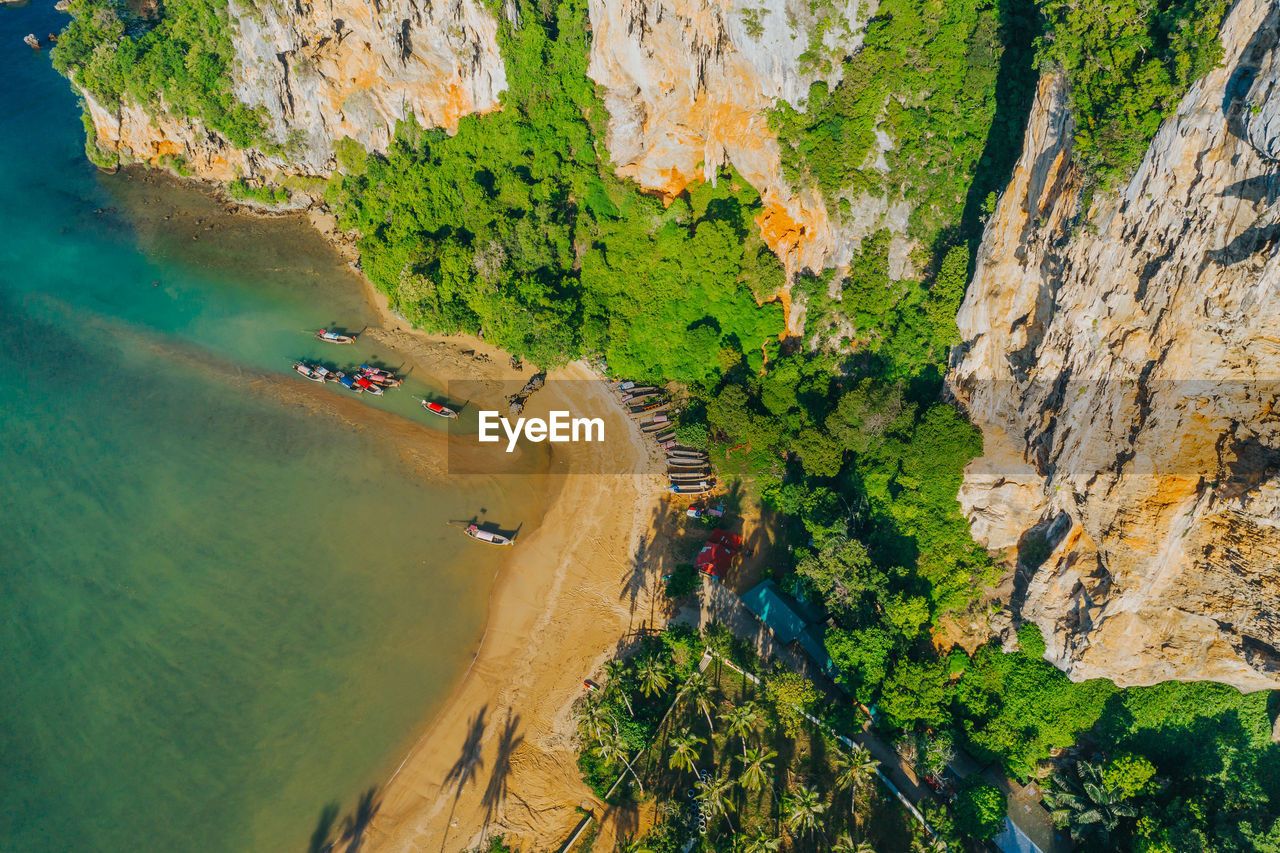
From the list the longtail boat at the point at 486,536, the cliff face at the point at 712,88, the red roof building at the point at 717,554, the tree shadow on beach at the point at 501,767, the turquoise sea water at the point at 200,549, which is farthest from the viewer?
the longtail boat at the point at 486,536

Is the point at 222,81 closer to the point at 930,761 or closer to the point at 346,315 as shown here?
the point at 346,315

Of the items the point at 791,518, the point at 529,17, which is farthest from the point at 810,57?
the point at 791,518

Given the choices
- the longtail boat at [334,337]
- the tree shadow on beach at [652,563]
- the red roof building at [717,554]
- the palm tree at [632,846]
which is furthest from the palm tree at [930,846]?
the longtail boat at [334,337]

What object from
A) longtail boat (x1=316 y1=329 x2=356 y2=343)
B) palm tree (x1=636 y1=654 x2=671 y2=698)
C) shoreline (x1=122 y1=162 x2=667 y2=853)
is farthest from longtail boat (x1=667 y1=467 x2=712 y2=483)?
longtail boat (x1=316 y1=329 x2=356 y2=343)

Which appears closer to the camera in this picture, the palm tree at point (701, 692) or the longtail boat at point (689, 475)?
the palm tree at point (701, 692)

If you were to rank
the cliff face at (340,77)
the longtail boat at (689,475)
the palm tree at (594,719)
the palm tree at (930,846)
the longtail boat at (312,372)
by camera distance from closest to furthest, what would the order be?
the palm tree at (930,846) < the palm tree at (594,719) < the longtail boat at (689,475) < the cliff face at (340,77) < the longtail boat at (312,372)

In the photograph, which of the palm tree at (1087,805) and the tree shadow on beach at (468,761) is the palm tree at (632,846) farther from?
the palm tree at (1087,805)

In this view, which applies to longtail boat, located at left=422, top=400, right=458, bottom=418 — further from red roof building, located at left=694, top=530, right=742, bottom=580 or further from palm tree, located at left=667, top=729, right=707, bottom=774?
palm tree, located at left=667, top=729, right=707, bottom=774
